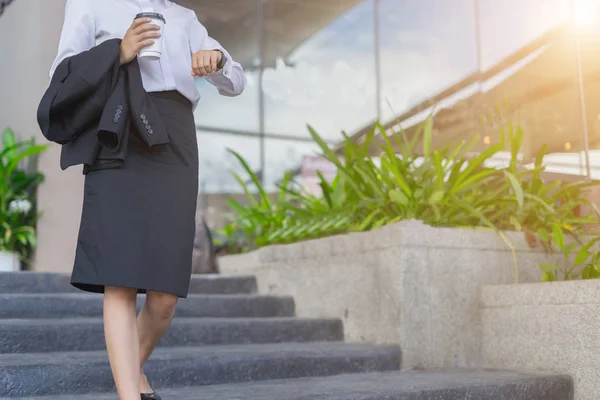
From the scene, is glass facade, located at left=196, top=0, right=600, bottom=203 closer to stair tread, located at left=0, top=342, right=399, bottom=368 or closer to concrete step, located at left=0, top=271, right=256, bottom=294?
concrete step, located at left=0, top=271, right=256, bottom=294

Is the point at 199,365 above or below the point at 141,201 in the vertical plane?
below

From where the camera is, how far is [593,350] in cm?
247

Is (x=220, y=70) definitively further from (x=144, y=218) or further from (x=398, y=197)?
(x=398, y=197)

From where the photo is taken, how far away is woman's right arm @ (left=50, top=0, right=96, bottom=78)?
63.7 inches

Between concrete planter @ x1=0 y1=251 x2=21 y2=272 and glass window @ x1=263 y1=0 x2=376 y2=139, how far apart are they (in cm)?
284

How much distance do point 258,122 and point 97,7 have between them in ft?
16.4

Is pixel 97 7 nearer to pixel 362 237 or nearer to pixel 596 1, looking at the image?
pixel 362 237

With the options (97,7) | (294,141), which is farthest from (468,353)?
(294,141)

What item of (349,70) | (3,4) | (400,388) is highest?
(3,4)

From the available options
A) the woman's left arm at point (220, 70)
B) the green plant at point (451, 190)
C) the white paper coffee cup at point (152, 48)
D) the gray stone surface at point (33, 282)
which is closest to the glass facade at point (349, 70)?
the green plant at point (451, 190)

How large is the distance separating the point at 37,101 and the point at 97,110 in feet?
12.1

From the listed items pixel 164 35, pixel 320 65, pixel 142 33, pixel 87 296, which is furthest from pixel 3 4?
pixel 142 33

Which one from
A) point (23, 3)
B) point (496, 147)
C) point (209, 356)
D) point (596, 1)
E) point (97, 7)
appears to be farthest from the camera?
point (23, 3)

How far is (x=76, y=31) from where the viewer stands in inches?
64.6
